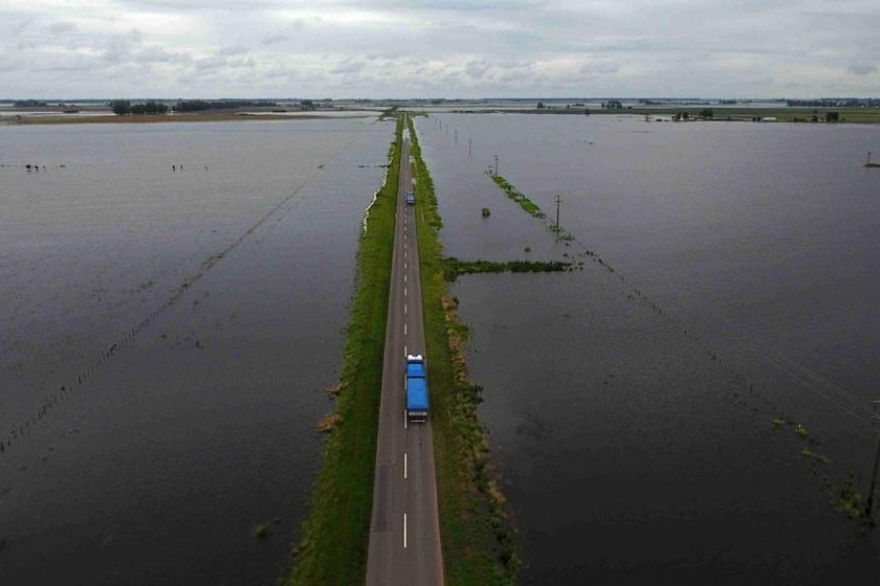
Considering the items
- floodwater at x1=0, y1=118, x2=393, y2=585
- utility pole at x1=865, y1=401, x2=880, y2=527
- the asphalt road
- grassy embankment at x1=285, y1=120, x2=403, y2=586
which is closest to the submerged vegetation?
utility pole at x1=865, y1=401, x2=880, y2=527

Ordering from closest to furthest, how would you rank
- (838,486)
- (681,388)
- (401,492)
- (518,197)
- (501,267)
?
(401,492), (838,486), (681,388), (501,267), (518,197)

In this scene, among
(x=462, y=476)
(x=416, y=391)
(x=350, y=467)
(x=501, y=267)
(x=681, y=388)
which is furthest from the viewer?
(x=501, y=267)

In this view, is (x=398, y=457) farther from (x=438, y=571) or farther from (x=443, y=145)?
(x=443, y=145)

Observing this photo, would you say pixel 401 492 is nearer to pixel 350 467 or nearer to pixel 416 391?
pixel 350 467

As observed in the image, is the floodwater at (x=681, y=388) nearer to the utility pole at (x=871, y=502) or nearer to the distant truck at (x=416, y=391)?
the utility pole at (x=871, y=502)

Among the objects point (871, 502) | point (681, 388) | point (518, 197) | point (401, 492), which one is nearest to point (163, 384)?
point (401, 492)

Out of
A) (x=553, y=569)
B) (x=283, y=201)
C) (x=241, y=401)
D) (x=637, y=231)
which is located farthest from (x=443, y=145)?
(x=553, y=569)

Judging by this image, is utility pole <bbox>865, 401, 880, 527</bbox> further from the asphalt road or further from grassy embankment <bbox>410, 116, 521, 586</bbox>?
the asphalt road
